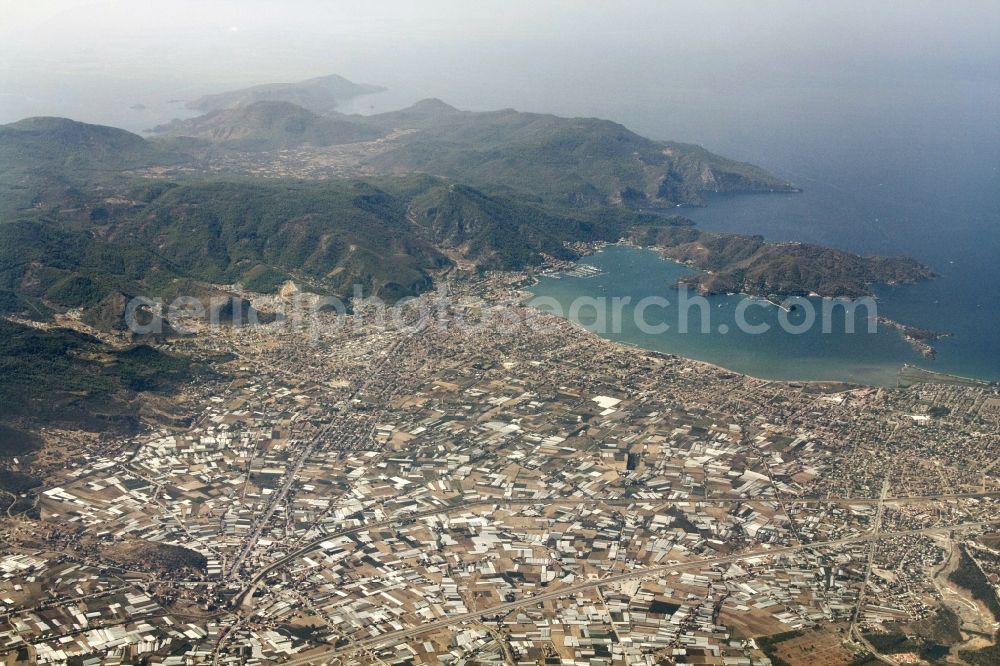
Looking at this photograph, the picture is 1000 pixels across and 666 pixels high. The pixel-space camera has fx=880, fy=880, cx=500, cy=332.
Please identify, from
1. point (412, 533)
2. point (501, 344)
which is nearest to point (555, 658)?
point (412, 533)

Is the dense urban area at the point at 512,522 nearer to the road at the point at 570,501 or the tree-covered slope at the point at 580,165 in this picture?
the road at the point at 570,501

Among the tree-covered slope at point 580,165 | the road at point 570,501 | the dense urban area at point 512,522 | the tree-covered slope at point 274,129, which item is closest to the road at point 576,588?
the dense urban area at point 512,522

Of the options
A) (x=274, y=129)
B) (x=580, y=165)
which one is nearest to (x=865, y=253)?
(x=580, y=165)

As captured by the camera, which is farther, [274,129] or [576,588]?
[274,129]

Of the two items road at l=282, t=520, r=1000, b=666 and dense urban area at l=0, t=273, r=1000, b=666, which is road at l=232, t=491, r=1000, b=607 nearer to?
dense urban area at l=0, t=273, r=1000, b=666

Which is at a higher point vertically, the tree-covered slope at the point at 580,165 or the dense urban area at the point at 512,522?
the tree-covered slope at the point at 580,165

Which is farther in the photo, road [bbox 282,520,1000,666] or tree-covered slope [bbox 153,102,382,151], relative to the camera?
tree-covered slope [bbox 153,102,382,151]

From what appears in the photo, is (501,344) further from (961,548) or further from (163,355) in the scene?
(961,548)

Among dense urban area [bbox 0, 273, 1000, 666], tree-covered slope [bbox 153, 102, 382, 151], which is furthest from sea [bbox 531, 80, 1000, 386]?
tree-covered slope [bbox 153, 102, 382, 151]

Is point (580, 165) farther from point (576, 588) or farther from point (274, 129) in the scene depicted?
point (576, 588)

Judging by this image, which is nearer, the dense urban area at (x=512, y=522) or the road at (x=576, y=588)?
the road at (x=576, y=588)

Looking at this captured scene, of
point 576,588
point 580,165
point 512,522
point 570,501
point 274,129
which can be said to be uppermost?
point 274,129
